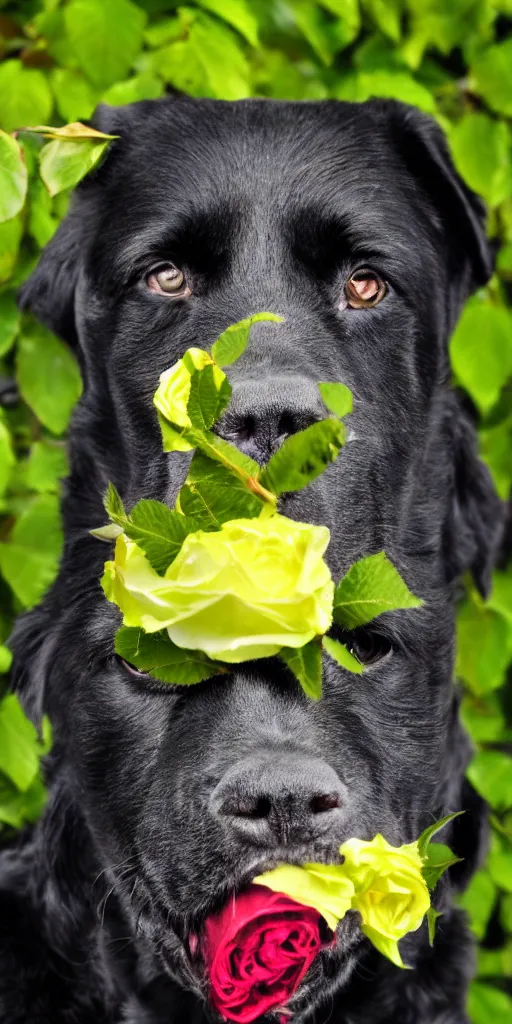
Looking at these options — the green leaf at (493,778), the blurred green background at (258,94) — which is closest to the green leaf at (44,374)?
the blurred green background at (258,94)

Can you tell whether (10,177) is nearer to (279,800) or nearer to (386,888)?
(279,800)

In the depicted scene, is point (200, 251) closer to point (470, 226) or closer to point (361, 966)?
point (470, 226)

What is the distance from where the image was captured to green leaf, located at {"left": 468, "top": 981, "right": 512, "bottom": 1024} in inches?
113

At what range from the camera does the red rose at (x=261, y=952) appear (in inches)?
61.5

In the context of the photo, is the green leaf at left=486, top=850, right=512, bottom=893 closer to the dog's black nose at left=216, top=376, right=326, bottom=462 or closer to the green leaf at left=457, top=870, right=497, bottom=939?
the green leaf at left=457, top=870, right=497, bottom=939

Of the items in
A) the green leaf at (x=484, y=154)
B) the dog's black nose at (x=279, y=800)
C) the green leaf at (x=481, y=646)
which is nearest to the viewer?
the dog's black nose at (x=279, y=800)

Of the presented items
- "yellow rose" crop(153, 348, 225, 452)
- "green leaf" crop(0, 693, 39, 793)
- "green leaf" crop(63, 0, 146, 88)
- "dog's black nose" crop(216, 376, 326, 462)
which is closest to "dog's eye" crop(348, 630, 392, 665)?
"dog's black nose" crop(216, 376, 326, 462)

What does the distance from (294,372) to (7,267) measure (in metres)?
0.93

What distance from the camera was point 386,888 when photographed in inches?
63.9

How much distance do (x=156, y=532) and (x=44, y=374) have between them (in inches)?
43.0

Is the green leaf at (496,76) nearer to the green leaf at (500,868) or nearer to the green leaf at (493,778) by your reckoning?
the green leaf at (493,778)

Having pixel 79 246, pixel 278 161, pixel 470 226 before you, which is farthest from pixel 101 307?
pixel 470 226

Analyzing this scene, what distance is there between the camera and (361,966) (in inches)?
82.6

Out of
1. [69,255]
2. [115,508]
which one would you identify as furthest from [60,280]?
[115,508]
